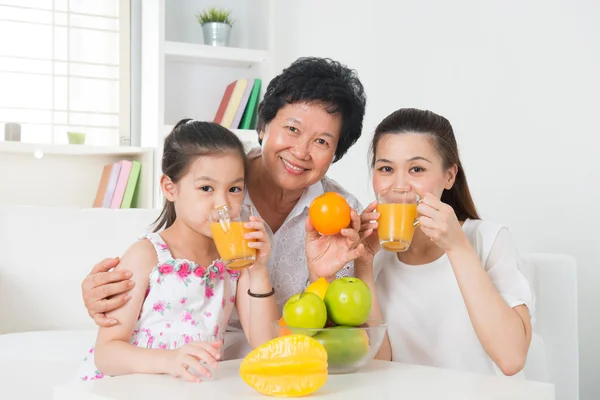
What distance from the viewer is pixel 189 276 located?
1.71 m

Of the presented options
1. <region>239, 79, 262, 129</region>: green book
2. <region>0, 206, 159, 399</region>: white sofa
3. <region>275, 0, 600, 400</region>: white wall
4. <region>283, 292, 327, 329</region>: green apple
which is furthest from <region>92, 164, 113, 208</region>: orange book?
<region>283, 292, 327, 329</region>: green apple

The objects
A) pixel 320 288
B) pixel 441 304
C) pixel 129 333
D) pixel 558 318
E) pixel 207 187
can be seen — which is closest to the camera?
pixel 320 288

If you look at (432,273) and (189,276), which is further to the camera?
(432,273)

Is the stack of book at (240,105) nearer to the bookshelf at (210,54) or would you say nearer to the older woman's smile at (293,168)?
the bookshelf at (210,54)

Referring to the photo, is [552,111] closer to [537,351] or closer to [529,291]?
[537,351]

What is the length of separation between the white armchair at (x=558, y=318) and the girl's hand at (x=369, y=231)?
77 cm

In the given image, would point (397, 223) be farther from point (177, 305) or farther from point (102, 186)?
point (102, 186)

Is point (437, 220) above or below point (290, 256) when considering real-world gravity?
above

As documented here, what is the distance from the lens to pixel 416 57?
3.33 meters

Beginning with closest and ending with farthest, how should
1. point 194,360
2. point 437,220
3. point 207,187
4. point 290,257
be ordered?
point 194,360
point 437,220
point 207,187
point 290,257

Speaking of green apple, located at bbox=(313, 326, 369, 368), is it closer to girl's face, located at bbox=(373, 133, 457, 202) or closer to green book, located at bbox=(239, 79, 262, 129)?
girl's face, located at bbox=(373, 133, 457, 202)

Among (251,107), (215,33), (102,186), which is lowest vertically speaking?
(102,186)

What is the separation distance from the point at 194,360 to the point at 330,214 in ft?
1.66

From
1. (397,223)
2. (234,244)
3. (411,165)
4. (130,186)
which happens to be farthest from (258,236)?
(130,186)
